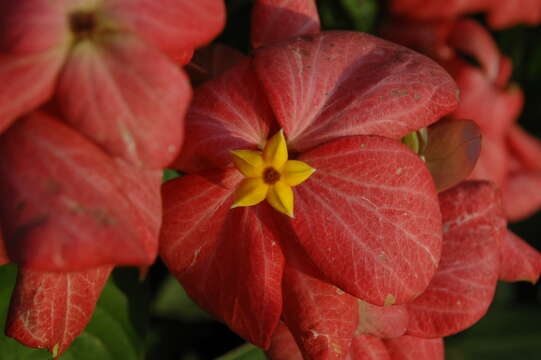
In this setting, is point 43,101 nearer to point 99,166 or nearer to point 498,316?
point 99,166

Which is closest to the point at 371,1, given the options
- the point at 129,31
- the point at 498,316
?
the point at 498,316

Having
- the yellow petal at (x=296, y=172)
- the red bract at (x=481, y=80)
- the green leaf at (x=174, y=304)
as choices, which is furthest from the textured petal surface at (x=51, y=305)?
the red bract at (x=481, y=80)

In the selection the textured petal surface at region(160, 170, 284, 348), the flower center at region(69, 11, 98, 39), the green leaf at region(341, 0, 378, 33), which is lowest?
the green leaf at region(341, 0, 378, 33)

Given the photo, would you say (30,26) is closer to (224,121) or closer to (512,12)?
(224,121)

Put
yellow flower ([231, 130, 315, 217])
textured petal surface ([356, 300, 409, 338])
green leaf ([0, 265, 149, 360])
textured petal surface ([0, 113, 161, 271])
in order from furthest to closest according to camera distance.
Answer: green leaf ([0, 265, 149, 360]) < textured petal surface ([356, 300, 409, 338]) < yellow flower ([231, 130, 315, 217]) < textured petal surface ([0, 113, 161, 271])

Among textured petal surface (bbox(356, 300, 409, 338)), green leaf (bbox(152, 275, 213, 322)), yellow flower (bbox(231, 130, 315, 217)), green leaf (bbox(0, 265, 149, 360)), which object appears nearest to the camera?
yellow flower (bbox(231, 130, 315, 217))

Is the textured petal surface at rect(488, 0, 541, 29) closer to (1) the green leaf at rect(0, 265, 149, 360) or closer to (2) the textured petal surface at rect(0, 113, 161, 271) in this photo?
(1) the green leaf at rect(0, 265, 149, 360)

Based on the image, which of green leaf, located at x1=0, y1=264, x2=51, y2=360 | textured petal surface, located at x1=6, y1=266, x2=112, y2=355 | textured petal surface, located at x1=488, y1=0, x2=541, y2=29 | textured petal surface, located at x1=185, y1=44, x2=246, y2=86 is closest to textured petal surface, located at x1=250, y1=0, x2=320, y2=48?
textured petal surface, located at x1=185, y1=44, x2=246, y2=86

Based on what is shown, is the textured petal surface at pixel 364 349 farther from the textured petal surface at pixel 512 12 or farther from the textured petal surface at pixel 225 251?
the textured petal surface at pixel 512 12
